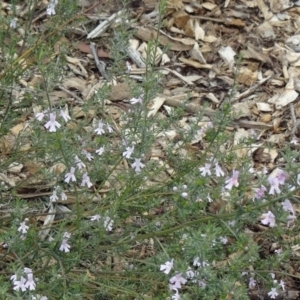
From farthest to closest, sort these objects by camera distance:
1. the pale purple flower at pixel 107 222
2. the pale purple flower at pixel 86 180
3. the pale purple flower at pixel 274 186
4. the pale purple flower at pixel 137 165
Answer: the pale purple flower at pixel 86 180, the pale purple flower at pixel 137 165, the pale purple flower at pixel 107 222, the pale purple flower at pixel 274 186

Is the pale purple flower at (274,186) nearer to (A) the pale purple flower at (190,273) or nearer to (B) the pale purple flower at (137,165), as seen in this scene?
(A) the pale purple flower at (190,273)

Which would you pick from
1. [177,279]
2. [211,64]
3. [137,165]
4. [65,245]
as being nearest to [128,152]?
[137,165]

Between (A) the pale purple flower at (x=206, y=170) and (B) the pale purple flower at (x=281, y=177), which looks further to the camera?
(A) the pale purple flower at (x=206, y=170)

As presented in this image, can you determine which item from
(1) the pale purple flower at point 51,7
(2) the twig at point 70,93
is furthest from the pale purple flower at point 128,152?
(2) the twig at point 70,93

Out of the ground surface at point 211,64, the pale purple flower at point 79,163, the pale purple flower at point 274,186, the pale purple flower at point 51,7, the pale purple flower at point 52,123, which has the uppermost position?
the pale purple flower at point 52,123

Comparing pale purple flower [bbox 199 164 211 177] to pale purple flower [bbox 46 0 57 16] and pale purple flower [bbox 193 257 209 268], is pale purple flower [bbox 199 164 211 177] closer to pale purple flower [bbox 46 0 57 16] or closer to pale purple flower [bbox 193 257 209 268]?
pale purple flower [bbox 193 257 209 268]

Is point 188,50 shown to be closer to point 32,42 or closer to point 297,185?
point 32,42

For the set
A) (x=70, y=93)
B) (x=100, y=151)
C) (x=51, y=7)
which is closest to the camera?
(x=100, y=151)

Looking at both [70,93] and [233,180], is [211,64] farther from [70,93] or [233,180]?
[233,180]

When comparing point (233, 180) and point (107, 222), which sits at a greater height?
point (233, 180)

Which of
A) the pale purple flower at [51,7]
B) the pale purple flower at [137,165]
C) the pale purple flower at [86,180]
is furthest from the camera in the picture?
the pale purple flower at [51,7]

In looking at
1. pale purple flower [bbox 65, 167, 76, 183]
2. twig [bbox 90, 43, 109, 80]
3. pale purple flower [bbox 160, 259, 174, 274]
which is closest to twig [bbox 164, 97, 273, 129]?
twig [bbox 90, 43, 109, 80]

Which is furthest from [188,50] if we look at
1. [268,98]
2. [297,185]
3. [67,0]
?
[297,185]
